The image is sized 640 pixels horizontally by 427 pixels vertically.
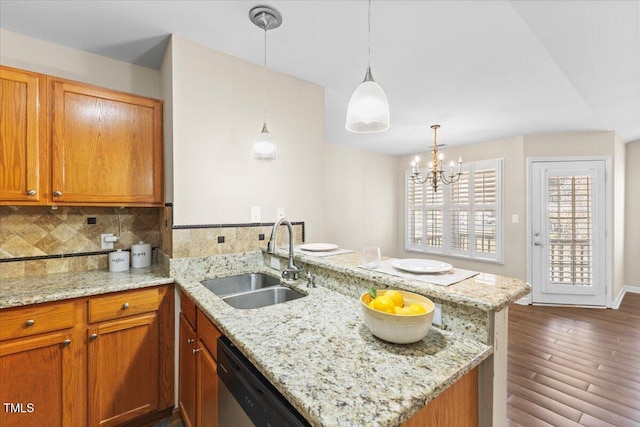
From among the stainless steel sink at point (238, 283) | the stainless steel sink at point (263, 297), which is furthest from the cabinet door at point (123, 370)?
the stainless steel sink at point (263, 297)

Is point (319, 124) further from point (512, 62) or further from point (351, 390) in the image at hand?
point (351, 390)

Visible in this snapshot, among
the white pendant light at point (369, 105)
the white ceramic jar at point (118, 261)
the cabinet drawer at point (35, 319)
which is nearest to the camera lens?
the white pendant light at point (369, 105)

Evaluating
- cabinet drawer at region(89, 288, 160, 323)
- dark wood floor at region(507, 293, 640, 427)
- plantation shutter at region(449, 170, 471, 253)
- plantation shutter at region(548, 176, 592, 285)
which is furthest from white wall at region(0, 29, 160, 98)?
plantation shutter at region(548, 176, 592, 285)

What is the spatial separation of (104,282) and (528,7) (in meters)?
2.86

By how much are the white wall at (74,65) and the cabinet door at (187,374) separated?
5.89 feet

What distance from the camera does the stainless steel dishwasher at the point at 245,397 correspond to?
2.61 feet

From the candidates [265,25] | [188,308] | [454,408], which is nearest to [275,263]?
[188,308]

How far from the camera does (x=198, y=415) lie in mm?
1503

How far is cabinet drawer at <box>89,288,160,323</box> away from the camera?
5.27 ft

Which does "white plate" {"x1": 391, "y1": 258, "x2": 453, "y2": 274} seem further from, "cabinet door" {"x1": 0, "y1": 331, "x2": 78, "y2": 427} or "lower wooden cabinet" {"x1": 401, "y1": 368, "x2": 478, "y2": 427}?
"cabinet door" {"x1": 0, "y1": 331, "x2": 78, "y2": 427}

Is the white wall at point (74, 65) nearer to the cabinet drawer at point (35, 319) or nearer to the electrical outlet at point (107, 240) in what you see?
the electrical outlet at point (107, 240)

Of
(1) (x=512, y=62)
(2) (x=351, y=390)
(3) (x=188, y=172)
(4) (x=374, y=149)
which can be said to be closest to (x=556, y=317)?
(1) (x=512, y=62)

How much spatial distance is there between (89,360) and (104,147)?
4.16ft

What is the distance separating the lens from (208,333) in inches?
53.4
